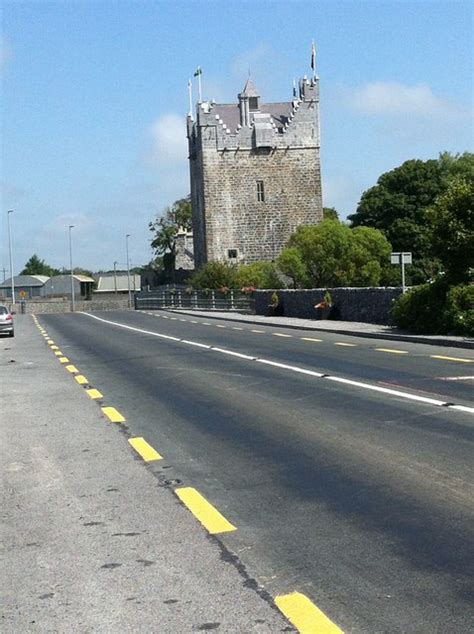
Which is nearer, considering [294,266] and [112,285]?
[294,266]

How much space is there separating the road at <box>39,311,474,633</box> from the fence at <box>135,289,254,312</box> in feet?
121

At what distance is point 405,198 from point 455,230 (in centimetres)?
6125

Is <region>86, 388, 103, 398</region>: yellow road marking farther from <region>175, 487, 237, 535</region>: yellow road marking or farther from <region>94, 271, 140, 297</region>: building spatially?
<region>94, 271, 140, 297</region>: building

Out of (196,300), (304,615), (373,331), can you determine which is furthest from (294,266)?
(304,615)

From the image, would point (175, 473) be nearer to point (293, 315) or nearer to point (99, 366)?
point (99, 366)

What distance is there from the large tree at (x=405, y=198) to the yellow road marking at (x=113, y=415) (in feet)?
236

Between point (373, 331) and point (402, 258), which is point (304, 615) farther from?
point (402, 258)

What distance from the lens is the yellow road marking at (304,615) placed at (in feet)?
13.9

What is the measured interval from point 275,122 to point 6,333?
61151 mm

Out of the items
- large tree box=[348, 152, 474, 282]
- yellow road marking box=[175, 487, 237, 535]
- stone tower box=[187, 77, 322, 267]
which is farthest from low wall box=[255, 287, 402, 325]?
stone tower box=[187, 77, 322, 267]

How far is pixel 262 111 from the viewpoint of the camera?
307 feet

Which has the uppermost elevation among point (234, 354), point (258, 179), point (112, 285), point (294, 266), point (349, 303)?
point (258, 179)

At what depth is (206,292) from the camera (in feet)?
211

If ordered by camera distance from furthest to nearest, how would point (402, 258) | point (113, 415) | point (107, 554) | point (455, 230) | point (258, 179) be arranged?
point (258, 179), point (402, 258), point (455, 230), point (113, 415), point (107, 554)
